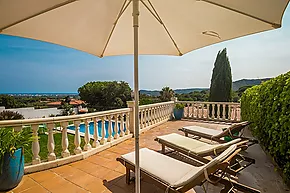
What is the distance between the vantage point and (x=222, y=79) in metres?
10.5

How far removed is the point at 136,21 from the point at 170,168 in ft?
6.11

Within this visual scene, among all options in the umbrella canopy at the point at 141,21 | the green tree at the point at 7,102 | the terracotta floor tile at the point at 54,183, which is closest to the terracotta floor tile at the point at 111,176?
the terracotta floor tile at the point at 54,183

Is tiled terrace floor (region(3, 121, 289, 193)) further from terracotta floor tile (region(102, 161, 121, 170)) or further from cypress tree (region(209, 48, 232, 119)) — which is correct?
cypress tree (region(209, 48, 232, 119))

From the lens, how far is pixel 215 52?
10922mm

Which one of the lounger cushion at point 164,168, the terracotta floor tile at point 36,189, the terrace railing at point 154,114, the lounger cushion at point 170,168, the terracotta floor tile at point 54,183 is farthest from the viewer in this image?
the terrace railing at point 154,114

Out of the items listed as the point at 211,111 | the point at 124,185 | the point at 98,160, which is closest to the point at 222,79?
the point at 211,111

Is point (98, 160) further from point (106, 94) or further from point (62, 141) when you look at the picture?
point (106, 94)

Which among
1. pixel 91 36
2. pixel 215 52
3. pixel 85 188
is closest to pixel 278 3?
pixel 91 36

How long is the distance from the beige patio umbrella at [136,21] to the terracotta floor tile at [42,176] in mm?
1994

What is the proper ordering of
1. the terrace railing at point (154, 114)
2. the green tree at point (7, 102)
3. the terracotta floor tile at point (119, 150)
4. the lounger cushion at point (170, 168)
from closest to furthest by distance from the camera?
the lounger cushion at point (170, 168) < the terracotta floor tile at point (119, 150) < the terrace railing at point (154, 114) < the green tree at point (7, 102)

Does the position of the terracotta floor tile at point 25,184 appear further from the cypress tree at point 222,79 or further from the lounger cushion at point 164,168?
the cypress tree at point 222,79

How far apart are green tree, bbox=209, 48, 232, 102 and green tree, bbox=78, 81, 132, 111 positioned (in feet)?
29.8

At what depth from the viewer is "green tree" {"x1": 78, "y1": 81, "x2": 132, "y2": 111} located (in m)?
18.2

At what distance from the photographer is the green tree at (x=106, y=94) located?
18.2 meters
